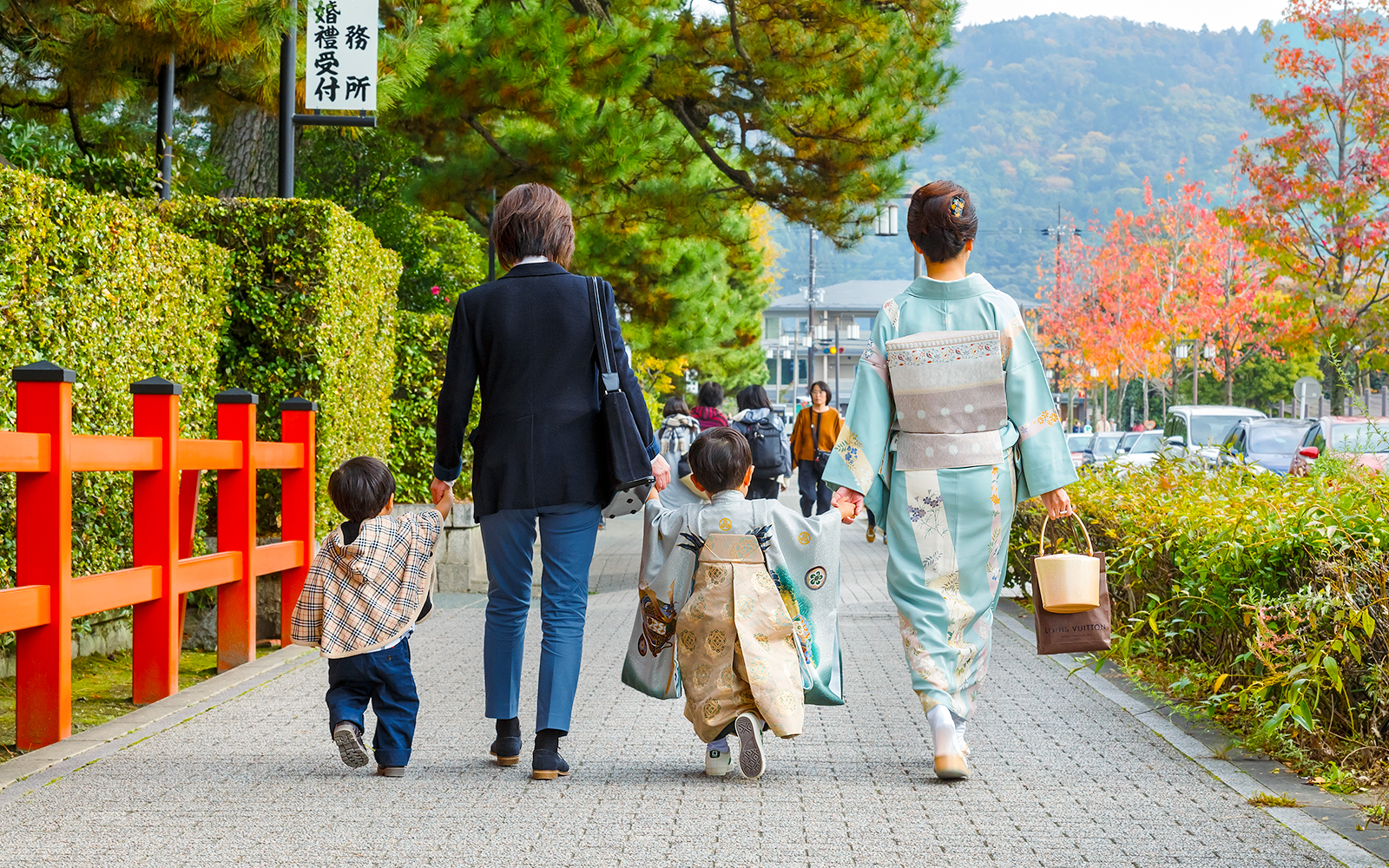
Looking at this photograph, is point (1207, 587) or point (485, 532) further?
point (1207, 587)

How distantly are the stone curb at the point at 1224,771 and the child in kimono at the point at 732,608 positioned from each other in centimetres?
125

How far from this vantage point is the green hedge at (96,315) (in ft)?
17.0

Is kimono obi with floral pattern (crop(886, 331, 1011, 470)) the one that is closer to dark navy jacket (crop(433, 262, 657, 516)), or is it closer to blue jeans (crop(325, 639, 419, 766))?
dark navy jacket (crop(433, 262, 657, 516))

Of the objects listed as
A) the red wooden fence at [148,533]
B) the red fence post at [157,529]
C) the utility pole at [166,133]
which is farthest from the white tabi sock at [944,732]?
the utility pole at [166,133]

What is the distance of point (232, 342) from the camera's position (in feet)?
25.5

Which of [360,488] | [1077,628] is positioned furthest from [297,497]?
[1077,628]

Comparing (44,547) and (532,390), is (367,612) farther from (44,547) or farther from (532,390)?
(44,547)

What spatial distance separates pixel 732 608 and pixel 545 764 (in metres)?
0.75

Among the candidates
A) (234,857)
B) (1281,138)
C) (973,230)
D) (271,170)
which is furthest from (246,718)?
(1281,138)

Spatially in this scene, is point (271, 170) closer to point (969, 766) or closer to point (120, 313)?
point (120, 313)

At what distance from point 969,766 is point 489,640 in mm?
1596

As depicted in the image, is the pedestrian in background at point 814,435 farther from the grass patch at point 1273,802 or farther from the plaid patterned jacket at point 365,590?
the grass patch at point 1273,802

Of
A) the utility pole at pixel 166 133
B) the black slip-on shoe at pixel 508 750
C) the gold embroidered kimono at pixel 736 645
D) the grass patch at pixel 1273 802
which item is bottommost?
the black slip-on shoe at pixel 508 750

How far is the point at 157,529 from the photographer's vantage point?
5266mm
